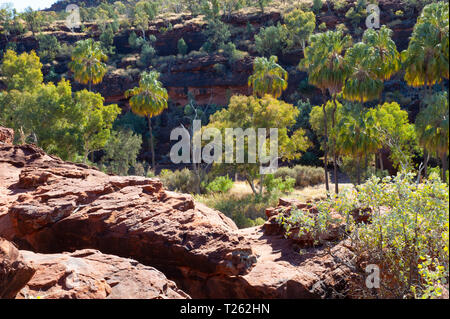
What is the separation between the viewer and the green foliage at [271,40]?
177ft

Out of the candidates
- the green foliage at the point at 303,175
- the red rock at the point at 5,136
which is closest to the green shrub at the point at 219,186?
the green foliage at the point at 303,175

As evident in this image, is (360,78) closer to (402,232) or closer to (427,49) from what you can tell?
(427,49)

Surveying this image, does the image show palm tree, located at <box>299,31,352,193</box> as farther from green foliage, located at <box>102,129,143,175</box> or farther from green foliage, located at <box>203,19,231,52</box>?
green foliage, located at <box>203,19,231,52</box>

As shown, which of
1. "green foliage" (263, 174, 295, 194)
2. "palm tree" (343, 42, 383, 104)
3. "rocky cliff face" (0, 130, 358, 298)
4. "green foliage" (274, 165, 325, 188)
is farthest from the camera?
"green foliage" (274, 165, 325, 188)

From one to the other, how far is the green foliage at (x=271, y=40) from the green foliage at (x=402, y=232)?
47.7m

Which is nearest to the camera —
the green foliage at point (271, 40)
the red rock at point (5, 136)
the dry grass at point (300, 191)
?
the red rock at point (5, 136)

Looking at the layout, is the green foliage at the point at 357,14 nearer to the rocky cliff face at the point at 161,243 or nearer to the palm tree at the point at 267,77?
the palm tree at the point at 267,77

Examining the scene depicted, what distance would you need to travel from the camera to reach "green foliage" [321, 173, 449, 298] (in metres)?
7.84

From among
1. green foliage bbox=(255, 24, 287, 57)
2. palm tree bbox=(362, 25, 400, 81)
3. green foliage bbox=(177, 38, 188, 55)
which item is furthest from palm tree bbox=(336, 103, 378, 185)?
green foliage bbox=(177, 38, 188, 55)

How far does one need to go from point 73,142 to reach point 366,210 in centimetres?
2278

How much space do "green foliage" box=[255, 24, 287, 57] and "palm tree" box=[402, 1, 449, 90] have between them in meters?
37.8

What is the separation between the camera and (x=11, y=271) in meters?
6.10

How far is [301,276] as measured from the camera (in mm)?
9703

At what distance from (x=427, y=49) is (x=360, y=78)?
20.6ft
